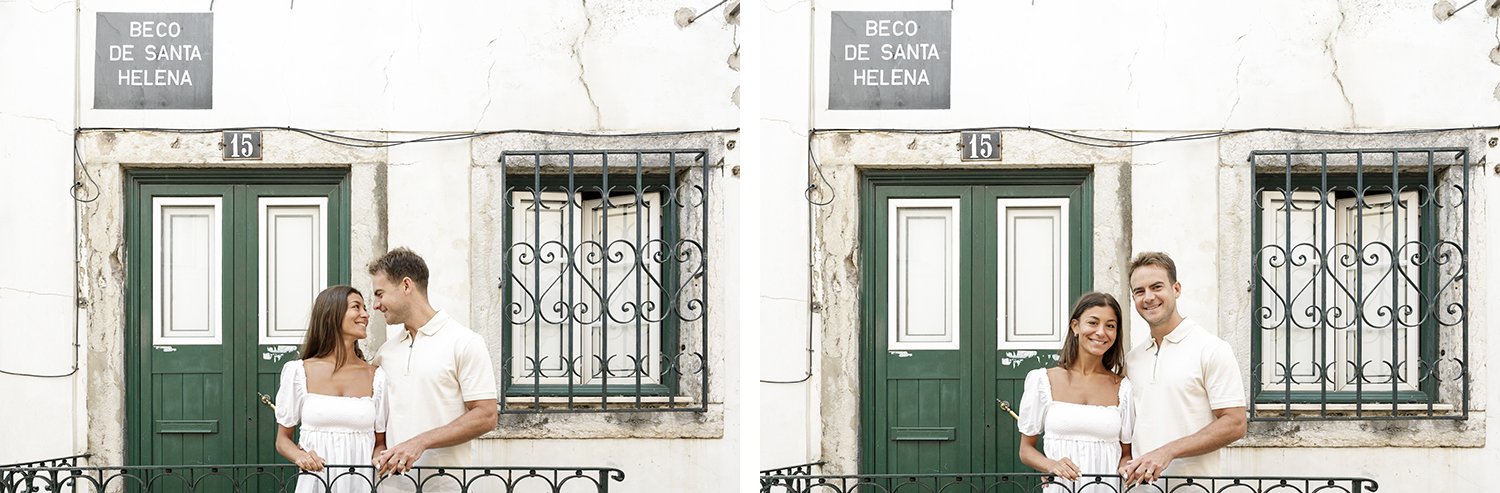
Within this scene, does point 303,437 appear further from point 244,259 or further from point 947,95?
point 947,95

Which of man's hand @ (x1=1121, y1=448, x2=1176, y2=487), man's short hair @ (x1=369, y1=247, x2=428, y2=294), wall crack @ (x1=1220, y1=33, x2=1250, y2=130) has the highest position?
wall crack @ (x1=1220, y1=33, x2=1250, y2=130)

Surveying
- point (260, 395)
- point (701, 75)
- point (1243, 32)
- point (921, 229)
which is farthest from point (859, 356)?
point (260, 395)

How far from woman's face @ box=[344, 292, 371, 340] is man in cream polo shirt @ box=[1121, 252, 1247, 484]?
82.1 inches

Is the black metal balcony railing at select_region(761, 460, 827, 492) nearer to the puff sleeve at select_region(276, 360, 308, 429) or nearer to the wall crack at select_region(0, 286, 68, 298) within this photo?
the puff sleeve at select_region(276, 360, 308, 429)

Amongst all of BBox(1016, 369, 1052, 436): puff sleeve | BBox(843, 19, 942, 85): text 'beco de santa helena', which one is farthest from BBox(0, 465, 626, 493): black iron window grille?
BBox(843, 19, 942, 85): text 'beco de santa helena'

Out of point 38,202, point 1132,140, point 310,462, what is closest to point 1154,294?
point 1132,140

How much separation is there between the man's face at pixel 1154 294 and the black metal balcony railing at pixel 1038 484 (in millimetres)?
437

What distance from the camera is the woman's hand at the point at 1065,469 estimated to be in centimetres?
274

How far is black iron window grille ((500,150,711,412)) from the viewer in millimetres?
3086

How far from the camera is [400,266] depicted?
2986mm

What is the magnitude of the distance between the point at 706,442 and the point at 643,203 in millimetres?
730

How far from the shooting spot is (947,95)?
3.06m

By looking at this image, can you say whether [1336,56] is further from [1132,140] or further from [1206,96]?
[1132,140]

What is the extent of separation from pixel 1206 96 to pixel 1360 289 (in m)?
0.68
